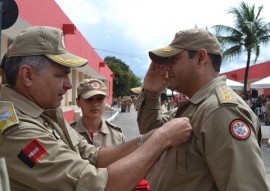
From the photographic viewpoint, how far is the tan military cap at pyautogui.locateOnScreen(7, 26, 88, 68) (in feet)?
5.90

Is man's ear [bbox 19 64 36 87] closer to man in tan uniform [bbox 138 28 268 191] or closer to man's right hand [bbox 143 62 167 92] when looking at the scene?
man in tan uniform [bbox 138 28 268 191]

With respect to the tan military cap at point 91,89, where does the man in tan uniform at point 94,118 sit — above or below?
below

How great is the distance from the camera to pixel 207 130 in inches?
66.1

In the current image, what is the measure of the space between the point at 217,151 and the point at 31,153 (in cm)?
87

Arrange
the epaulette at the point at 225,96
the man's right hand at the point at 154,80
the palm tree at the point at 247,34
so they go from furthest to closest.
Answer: the palm tree at the point at 247,34, the man's right hand at the point at 154,80, the epaulette at the point at 225,96

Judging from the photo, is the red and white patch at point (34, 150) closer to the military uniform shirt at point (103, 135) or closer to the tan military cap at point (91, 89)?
the military uniform shirt at point (103, 135)

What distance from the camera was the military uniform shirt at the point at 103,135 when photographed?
3.71 meters

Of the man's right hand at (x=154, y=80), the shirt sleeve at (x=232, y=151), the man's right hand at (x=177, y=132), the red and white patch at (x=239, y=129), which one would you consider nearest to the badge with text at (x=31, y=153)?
the man's right hand at (x=177, y=132)

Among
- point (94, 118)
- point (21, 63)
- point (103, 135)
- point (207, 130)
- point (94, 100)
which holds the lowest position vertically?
point (103, 135)

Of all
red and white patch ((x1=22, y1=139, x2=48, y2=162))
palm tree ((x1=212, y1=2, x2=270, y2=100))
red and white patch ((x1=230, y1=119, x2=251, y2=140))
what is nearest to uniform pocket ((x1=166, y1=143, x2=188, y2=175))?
red and white patch ((x1=230, y1=119, x2=251, y2=140))

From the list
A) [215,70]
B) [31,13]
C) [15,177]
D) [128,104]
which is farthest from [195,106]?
[128,104]

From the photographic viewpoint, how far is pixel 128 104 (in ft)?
110

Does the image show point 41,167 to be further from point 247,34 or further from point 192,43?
point 247,34

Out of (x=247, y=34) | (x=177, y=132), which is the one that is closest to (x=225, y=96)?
(x=177, y=132)
